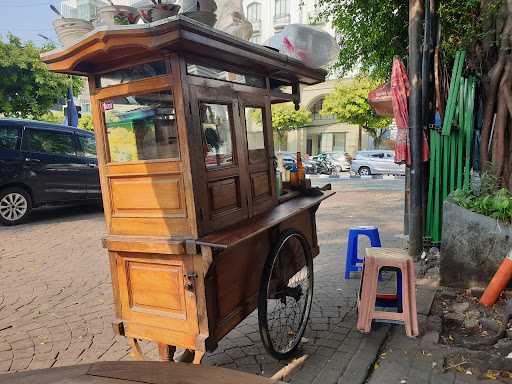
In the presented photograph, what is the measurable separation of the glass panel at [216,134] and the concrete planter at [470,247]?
284 cm

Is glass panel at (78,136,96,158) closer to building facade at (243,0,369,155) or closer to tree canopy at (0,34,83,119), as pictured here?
tree canopy at (0,34,83,119)

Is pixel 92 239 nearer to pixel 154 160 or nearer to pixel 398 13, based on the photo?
pixel 154 160

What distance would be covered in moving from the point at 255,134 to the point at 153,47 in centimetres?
124

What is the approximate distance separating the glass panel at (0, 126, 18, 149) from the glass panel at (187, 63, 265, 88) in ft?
21.0

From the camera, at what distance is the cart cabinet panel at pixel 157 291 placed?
2279 millimetres

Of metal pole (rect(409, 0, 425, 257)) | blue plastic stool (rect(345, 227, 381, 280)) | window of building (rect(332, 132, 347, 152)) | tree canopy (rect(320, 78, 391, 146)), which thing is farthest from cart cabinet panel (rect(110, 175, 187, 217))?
window of building (rect(332, 132, 347, 152))

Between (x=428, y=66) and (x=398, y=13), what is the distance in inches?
80.2

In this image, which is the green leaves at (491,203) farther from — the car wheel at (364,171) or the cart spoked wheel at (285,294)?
the car wheel at (364,171)

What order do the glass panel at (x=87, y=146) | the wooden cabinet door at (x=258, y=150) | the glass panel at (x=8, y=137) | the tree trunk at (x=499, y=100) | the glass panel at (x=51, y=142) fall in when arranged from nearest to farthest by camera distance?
the wooden cabinet door at (x=258, y=150)
the tree trunk at (x=499, y=100)
the glass panel at (x=8, y=137)
the glass panel at (x=51, y=142)
the glass panel at (x=87, y=146)

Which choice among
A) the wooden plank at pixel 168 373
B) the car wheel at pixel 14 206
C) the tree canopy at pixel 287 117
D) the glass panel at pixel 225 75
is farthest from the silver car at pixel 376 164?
the wooden plank at pixel 168 373

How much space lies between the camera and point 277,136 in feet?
113

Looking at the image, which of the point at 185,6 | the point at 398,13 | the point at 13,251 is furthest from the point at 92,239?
the point at 398,13

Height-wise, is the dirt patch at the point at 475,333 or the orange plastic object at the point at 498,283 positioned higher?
the orange plastic object at the point at 498,283

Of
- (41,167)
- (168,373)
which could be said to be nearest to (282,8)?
(41,167)
